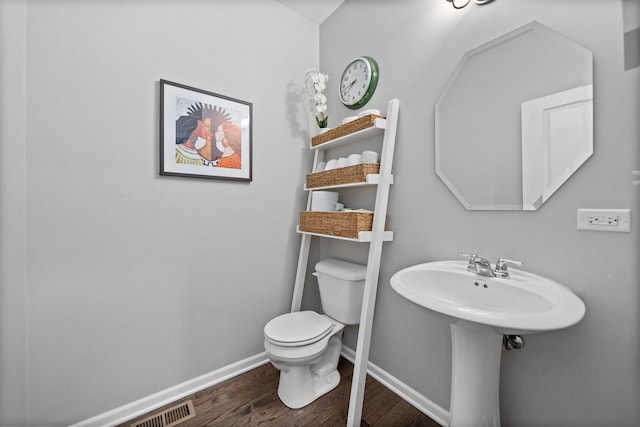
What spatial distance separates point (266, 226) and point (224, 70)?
1.04 metres

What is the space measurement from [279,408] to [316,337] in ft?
1.41

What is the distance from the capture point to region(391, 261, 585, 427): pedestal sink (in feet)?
2.61

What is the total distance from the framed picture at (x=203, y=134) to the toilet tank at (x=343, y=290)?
0.82 m

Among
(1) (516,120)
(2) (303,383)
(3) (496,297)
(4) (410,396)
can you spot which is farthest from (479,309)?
(2) (303,383)

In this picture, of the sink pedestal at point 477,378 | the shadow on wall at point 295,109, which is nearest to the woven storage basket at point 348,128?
the shadow on wall at point 295,109

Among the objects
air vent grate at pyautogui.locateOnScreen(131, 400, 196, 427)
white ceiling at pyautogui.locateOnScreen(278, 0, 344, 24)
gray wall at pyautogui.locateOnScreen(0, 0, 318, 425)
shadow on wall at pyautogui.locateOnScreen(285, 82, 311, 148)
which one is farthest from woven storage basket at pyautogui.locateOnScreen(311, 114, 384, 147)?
air vent grate at pyautogui.locateOnScreen(131, 400, 196, 427)

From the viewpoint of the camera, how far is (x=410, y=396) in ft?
4.66

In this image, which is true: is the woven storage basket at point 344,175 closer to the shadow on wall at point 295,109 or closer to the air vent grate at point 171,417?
the shadow on wall at point 295,109

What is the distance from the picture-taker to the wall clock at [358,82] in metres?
1.59

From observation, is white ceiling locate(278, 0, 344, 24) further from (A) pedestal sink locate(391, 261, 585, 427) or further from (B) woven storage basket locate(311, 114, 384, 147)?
(A) pedestal sink locate(391, 261, 585, 427)

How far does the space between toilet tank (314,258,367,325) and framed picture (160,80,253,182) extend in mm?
824

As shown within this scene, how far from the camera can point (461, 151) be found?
1.19m

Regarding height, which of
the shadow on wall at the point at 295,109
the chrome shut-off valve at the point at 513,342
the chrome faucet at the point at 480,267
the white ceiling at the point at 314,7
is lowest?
the chrome shut-off valve at the point at 513,342

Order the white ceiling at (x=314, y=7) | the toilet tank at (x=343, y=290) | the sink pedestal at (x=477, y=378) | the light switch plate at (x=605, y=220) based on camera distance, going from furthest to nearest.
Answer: the white ceiling at (x=314, y=7)
the toilet tank at (x=343, y=290)
the sink pedestal at (x=477, y=378)
the light switch plate at (x=605, y=220)
